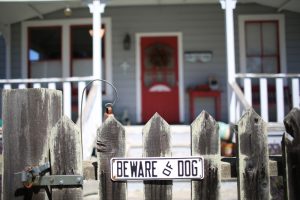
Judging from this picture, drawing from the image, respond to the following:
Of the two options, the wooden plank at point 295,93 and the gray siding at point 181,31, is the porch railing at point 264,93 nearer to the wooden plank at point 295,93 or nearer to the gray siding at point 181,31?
the wooden plank at point 295,93

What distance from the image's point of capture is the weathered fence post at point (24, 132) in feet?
6.68

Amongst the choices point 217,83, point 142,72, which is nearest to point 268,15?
point 217,83

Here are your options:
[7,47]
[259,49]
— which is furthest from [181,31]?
[7,47]

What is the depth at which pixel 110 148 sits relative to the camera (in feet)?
6.70

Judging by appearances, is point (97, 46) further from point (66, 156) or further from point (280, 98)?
point (66, 156)

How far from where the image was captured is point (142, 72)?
9844 millimetres

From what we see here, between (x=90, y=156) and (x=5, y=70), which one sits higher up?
(x=5, y=70)

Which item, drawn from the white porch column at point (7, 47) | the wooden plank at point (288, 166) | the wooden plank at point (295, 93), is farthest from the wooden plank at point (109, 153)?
the white porch column at point (7, 47)

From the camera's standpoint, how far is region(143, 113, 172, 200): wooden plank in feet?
6.60

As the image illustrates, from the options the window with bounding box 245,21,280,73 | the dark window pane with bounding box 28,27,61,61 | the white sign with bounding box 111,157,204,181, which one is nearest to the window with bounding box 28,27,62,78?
the dark window pane with bounding box 28,27,61,61

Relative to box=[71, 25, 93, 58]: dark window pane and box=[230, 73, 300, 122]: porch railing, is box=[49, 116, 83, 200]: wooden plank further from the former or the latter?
box=[71, 25, 93, 58]: dark window pane

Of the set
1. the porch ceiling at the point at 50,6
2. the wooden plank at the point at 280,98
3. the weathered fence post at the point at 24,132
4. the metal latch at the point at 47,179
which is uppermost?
the porch ceiling at the point at 50,6

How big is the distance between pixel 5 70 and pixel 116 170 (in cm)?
858

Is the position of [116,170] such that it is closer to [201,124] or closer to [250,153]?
[201,124]
